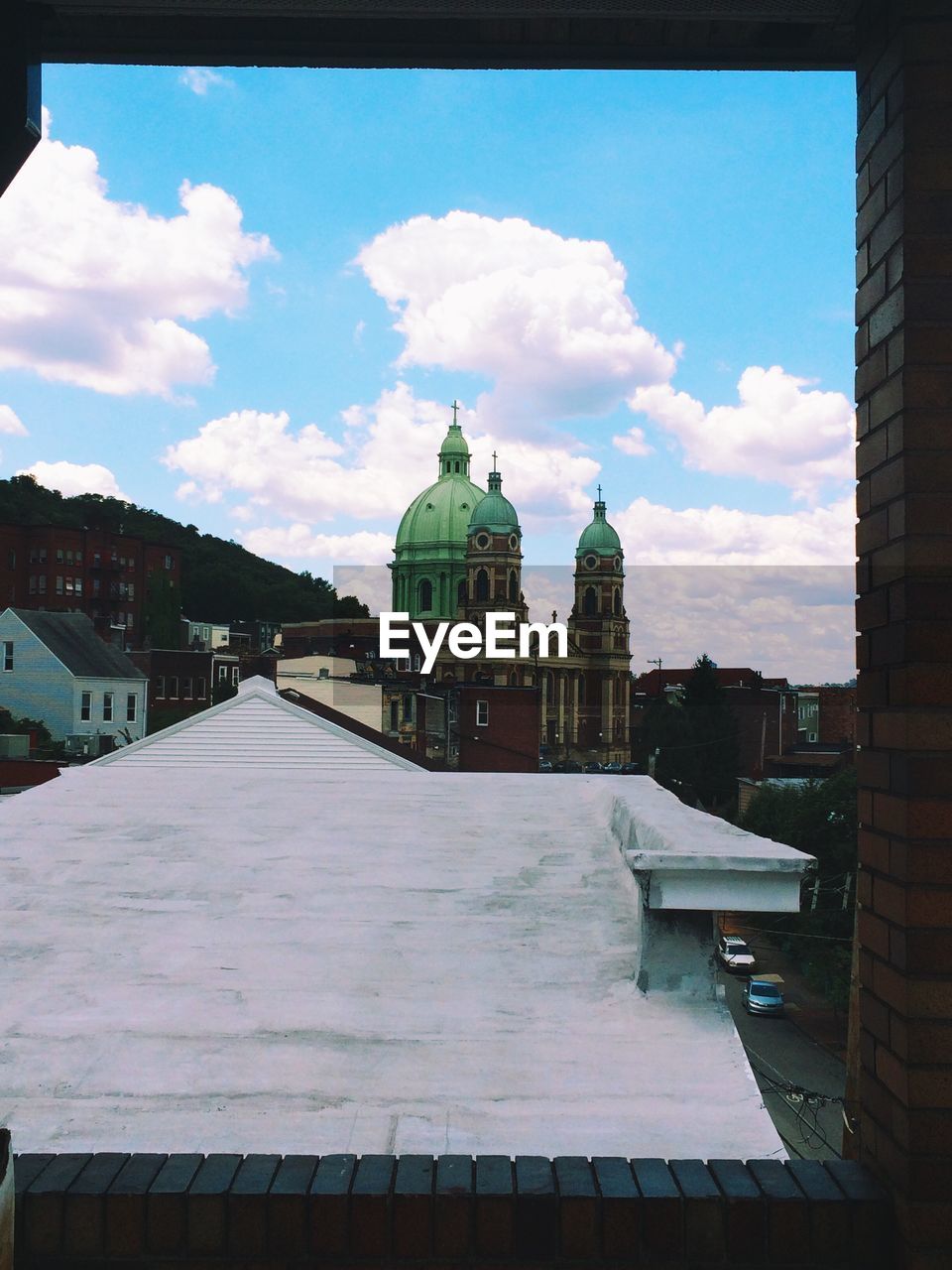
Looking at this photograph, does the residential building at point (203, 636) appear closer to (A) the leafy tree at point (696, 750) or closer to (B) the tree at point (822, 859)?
(A) the leafy tree at point (696, 750)

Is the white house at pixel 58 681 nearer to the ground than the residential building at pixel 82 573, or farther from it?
nearer to the ground

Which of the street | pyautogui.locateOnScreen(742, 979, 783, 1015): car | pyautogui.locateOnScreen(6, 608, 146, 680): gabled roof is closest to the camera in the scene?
the street

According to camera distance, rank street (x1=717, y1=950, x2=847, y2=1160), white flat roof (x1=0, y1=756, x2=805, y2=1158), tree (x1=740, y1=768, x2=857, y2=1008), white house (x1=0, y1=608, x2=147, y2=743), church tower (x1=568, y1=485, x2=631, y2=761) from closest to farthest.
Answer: white flat roof (x1=0, y1=756, x2=805, y2=1158)
street (x1=717, y1=950, x2=847, y2=1160)
tree (x1=740, y1=768, x2=857, y2=1008)
white house (x1=0, y1=608, x2=147, y2=743)
church tower (x1=568, y1=485, x2=631, y2=761)

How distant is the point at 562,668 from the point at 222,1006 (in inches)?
3841

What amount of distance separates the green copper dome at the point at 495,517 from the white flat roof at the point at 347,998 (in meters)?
97.2

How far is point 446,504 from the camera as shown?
115750 millimetres

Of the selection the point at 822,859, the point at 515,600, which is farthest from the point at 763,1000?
the point at 515,600

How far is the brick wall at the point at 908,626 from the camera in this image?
2.49m

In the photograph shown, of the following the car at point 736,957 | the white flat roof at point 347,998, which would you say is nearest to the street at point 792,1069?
the car at point 736,957

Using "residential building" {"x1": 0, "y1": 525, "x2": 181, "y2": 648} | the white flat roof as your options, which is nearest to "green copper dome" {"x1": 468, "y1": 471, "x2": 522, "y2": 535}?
"residential building" {"x1": 0, "y1": 525, "x2": 181, "y2": 648}

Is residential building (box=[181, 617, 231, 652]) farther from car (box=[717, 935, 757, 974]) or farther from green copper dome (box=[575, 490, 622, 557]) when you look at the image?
car (box=[717, 935, 757, 974])

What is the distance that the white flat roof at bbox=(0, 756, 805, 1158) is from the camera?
10.1 feet

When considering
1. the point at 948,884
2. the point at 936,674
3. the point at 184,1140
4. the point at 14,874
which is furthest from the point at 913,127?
the point at 14,874

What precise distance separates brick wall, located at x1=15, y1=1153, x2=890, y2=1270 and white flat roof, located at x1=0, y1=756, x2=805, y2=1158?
40 cm
